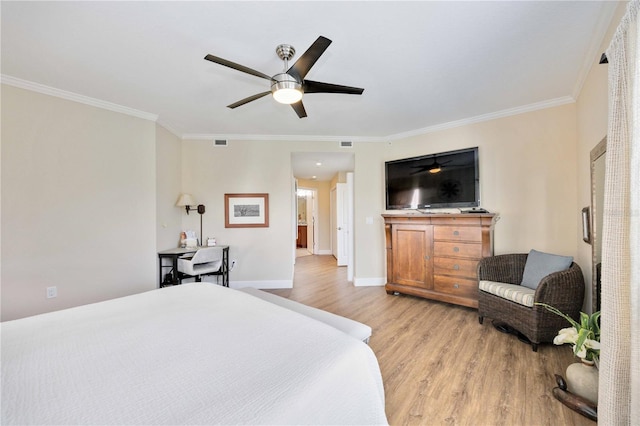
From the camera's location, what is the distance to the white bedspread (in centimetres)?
70

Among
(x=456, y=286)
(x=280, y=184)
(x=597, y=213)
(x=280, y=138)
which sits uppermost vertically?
(x=280, y=138)

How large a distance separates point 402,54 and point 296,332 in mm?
2212

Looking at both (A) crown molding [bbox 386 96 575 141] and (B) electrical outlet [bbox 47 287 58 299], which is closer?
(B) electrical outlet [bbox 47 287 58 299]

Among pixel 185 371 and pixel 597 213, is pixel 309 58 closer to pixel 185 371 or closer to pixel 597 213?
pixel 185 371

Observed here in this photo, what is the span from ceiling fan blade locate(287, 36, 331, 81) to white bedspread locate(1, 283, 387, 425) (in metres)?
1.56

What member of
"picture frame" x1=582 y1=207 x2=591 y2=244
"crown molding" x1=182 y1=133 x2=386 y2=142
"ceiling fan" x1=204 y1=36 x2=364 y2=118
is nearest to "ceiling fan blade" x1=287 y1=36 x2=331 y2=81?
"ceiling fan" x1=204 y1=36 x2=364 y2=118

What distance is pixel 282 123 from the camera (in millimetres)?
3623

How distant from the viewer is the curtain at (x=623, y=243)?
1046mm

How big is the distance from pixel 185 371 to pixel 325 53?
2.24 meters

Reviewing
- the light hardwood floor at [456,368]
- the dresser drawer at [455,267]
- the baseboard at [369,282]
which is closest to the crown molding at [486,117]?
the dresser drawer at [455,267]

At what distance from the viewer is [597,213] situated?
6.72 feet

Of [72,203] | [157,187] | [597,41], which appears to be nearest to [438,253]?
[597,41]

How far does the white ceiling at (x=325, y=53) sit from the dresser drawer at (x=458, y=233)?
4.91 ft

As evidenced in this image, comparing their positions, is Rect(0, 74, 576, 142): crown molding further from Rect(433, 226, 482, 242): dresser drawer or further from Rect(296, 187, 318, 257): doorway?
Rect(296, 187, 318, 257): doorway
